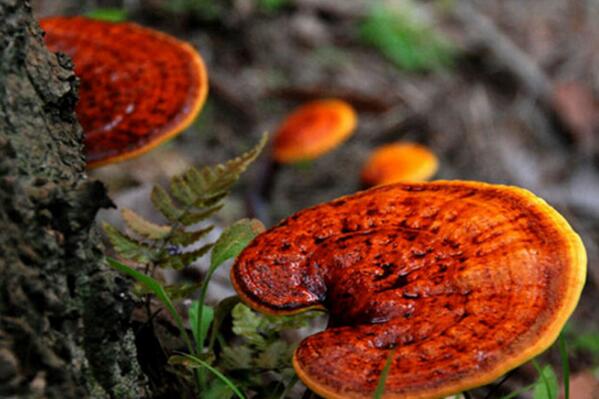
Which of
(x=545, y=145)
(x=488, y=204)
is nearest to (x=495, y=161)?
(x=545, y=145)

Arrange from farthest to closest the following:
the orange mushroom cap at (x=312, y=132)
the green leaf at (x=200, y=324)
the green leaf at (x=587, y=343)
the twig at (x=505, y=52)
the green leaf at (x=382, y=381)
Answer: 1. the twig at (x=505, y=52)
2. the orange mushroom cap at (x=312, y=132)
3. the green leaf at (x=587, y=343)
4. the green leaf at (x=200, y=324)
5. the green leaf at (x=382, y=381)

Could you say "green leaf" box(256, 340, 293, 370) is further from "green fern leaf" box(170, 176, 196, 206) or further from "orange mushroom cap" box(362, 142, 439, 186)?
"orange mushroom cap" box(362, 142, 439, 186)

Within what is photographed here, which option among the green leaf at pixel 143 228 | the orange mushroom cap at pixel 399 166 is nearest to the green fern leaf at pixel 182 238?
the green leaf at pixel 143 228

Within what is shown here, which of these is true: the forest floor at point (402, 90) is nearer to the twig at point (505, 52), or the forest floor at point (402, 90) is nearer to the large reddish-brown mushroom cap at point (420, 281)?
the twig at point (505, 52)

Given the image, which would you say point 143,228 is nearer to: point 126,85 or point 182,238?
point 182,238

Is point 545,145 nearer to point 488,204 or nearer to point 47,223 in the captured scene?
point 488,204

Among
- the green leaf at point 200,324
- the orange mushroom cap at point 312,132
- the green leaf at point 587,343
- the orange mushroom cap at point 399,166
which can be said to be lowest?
the green leaf at point 587,343
